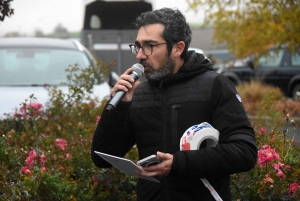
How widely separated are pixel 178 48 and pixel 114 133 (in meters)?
0.49

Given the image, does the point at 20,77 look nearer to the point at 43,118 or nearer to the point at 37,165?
the point at 43,118

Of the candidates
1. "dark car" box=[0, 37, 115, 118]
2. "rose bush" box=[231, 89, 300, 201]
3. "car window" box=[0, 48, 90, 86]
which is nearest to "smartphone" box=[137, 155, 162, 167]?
"rose bush" box=[231, 89, 300, 201]

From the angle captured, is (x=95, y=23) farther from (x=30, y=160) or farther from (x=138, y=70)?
(x=138, y=70)

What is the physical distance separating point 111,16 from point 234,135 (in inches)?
631

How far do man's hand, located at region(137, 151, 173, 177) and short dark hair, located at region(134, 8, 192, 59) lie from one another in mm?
550

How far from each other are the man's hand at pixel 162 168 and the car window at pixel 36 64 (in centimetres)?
580

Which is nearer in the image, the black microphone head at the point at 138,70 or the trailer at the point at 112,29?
the black microphone head at the point at 138,70

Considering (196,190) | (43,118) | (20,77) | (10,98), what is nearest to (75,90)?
(43,118)

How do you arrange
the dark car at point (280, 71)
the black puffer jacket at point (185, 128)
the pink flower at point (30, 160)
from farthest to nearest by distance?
the dark car at point (280, 71) < the pink flower at point (30, 160) < the black puffer jacket at point (185, 128)

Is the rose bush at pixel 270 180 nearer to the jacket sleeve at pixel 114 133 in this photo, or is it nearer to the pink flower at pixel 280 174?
the pink flower at pixel 280 174

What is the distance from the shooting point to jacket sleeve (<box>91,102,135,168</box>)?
3.50m

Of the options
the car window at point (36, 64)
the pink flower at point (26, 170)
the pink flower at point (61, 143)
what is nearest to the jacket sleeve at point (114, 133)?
the pink flower at point (26, 170)

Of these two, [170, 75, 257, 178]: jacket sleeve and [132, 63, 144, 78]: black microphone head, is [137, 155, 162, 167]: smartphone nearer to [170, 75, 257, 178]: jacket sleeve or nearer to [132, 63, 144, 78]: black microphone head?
[170, 75, 257, 178]: jacket sleeve

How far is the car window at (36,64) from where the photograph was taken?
9.00 meters
